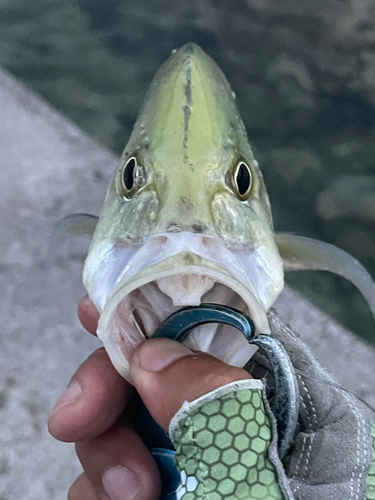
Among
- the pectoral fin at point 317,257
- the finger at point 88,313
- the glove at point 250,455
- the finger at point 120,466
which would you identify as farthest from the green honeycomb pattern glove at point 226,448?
the pectoral fin at point 317,257

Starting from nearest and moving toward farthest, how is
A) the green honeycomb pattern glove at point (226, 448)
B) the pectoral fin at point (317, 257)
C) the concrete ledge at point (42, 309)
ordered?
the green honeycomb pattern glove at point (226, 448) < the pectoral fin at point (317, 257) < the concrete ledge at point (42, 309)

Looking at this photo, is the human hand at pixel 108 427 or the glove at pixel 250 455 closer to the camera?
the glove at pixel 250 455

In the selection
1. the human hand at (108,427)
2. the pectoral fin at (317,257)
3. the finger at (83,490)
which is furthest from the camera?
the pectoral fin at (317,257)

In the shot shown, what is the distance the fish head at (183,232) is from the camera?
1.94ft

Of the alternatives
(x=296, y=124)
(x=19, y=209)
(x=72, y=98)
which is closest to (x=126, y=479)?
(x=19, y=209)

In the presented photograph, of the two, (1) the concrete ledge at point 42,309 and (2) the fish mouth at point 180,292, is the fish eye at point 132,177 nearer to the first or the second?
(2) the fish mouth at point 180,292

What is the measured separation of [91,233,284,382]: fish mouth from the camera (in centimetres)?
57

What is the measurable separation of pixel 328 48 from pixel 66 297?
7.24 ft

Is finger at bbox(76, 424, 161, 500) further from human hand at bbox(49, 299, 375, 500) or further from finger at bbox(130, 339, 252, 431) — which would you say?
finger at bbox(130, 339, 252, 431)

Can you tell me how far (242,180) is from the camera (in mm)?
812

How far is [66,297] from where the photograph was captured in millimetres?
1716

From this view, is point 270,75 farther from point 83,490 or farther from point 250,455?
point 250,455

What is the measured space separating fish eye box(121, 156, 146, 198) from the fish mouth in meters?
0.12

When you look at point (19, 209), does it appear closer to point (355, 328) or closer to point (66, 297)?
point (66, 297)
